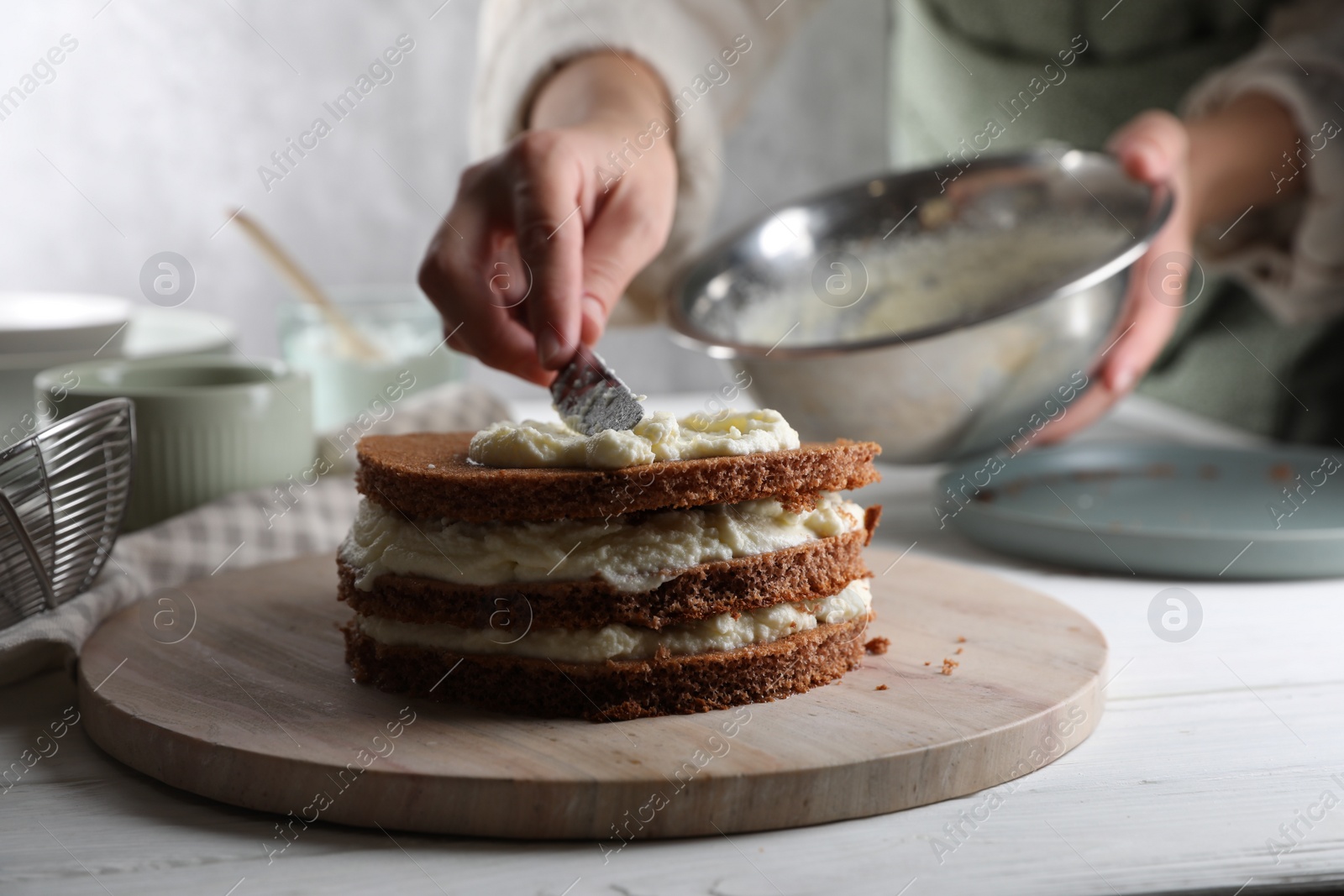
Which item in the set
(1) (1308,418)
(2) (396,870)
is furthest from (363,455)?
(1) (1308,418)

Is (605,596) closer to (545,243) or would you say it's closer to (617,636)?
(617,636)

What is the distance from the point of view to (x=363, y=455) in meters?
1.45

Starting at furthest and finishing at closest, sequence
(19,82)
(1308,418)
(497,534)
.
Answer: (19,82), (1308,418), (497,534)

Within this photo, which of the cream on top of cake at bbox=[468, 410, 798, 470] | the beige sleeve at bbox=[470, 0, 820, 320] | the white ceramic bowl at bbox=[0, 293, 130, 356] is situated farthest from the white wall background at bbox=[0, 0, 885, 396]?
the cream on top of cake at bbox=[468, 410, 798, 470]

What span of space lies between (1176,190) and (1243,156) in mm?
513

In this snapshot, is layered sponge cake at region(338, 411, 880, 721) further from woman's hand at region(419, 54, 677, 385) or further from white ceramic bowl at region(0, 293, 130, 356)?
white ceramic bowl at region(0, 293, 130, 356)

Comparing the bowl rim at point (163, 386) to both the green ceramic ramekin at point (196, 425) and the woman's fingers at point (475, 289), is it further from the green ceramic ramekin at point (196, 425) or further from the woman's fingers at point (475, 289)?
the woman's fingers at point (475, 289)

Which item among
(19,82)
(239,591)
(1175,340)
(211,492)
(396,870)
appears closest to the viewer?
(396,870)

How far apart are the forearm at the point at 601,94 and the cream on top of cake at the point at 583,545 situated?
984mm

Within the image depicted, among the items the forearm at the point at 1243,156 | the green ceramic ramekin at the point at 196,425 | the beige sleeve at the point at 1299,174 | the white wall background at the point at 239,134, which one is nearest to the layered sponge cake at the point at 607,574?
the green ceramic ramekin at the point at 196,425

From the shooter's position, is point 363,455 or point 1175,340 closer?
point 363,455

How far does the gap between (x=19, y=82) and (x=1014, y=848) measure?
4378mm

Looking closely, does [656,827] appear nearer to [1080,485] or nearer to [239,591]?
[239,591]

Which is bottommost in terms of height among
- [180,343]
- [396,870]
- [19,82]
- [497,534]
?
[396,870]
